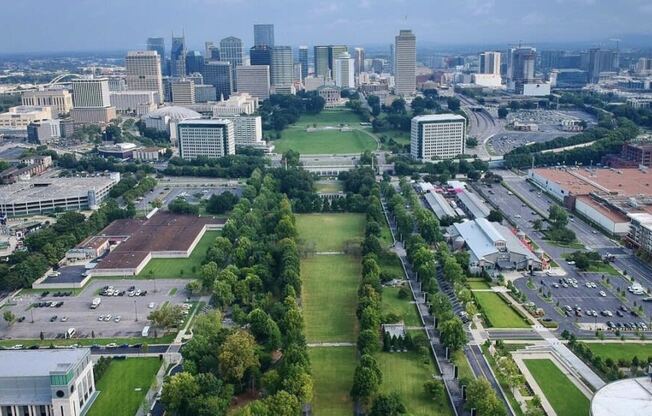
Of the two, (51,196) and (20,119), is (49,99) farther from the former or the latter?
(51,196)

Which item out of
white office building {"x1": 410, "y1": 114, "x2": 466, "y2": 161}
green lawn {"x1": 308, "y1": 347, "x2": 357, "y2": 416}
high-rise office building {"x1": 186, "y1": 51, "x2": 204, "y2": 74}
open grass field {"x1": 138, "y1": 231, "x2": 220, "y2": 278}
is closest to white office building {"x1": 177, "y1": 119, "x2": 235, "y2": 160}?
white office building {"x1": 410, "y1": 114, "x2": 466, "y2": 161}

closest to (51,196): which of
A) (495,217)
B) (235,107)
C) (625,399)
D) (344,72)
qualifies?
(495,217)

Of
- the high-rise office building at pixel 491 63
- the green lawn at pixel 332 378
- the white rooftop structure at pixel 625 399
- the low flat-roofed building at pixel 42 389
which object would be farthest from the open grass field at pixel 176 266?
the high-rise office building at pixel 491 63

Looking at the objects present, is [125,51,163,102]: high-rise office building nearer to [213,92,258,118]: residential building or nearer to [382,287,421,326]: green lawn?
[213,92,258,118]: residential building

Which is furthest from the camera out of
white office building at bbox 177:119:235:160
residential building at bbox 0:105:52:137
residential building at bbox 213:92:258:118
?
residential building at bbox 0:105:52:137

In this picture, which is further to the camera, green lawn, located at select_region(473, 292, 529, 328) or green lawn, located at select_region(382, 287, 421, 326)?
green lawn, located at select_region(382, 287, 421, 326)

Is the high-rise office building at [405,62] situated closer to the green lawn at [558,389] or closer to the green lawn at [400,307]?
the green lawn at [400,307]

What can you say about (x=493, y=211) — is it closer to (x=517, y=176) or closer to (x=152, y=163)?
(x=517, y=176)
